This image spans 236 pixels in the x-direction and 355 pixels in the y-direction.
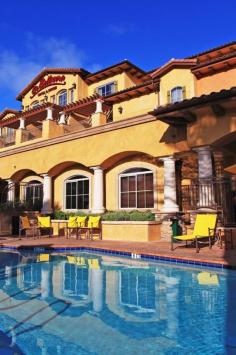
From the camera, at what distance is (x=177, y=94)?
56.5 ft

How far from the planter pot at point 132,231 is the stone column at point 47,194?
588cm

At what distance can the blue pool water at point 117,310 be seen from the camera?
4590 mm

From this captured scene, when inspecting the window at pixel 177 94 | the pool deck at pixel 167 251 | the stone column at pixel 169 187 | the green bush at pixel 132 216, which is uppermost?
the window at pixel 177 94

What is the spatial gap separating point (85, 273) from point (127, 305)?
3166 mm

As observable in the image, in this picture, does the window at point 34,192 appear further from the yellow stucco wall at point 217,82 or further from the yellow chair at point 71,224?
the yellow stucco wall at point 217,82

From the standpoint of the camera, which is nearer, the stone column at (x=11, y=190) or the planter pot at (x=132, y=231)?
the planter pot at (x=132, y=231)

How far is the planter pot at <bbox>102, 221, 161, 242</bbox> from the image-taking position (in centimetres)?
1381

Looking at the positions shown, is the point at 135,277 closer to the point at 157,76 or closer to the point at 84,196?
the point at 84,196

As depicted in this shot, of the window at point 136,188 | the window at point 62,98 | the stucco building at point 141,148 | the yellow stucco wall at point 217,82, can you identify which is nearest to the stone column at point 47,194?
the stucco building at point 141,148

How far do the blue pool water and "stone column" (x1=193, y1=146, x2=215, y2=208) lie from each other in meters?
3.90

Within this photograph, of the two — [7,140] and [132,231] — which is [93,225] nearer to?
[132,231]

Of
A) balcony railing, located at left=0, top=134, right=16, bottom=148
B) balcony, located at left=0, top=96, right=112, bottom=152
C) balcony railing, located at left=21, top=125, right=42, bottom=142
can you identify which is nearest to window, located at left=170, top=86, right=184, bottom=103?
balcony, located at left=0, top=96, right=112, bottom=152

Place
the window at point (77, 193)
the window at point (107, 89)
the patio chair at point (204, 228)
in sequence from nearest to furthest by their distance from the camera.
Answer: the patio chair at point (204, 228)
the window at point (77, 193)
the window at point (107, 89)

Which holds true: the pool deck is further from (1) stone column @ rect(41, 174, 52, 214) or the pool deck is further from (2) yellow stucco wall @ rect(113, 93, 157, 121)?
(2) yellow stucco wall @ rect(113, 93, 157, 121)
